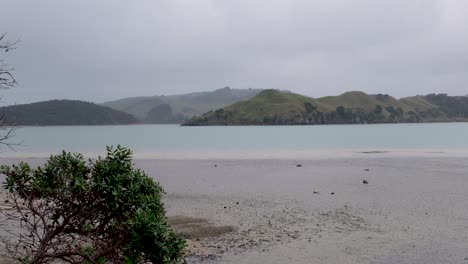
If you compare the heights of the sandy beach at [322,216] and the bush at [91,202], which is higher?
the bush at [91,202]

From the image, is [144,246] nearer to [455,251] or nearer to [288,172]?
[455,251]

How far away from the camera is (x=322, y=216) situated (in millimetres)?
18016

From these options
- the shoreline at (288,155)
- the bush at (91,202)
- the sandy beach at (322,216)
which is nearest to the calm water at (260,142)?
the shoreline at (288,155)

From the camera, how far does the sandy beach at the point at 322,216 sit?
12.7 metres

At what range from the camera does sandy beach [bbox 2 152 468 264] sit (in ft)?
41.7

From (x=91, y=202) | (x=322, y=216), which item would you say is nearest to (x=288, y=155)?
(x=322, y=216)

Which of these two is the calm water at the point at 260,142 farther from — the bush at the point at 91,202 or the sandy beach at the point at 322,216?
the bush at the point at 91,202

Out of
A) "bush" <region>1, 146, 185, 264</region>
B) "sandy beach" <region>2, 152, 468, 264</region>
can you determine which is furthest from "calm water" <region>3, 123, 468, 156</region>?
"bush" <region>1, 146, 185, 264</region>

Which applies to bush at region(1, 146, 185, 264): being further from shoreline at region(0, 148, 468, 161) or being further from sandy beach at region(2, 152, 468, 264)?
shoreline at region(0, 148, 468, 161)

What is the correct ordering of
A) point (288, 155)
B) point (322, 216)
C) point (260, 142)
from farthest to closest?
1. point (260, 142)
2. point (288, 155)
3. point (322, 216)

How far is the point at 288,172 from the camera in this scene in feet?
117

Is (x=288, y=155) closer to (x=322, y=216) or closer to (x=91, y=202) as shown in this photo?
(x=322, y=216)

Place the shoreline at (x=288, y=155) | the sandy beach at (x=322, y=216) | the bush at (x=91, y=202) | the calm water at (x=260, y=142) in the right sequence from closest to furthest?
the bush at (x=91, y=202)
the sandy beach at (x=322, y=216)
the shoreline at (x=288, y=155)
the calm water at (x=260, y=142)

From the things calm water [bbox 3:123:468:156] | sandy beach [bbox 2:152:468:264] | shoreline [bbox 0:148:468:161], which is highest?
calm water [bbox 3:123:468:156]
